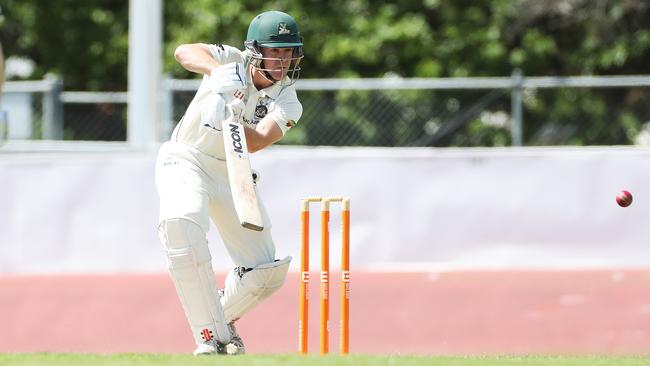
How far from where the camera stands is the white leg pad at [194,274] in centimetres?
703

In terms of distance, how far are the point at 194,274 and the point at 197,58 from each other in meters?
1.08

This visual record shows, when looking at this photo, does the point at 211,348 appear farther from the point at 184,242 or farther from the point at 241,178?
the point at 241,178

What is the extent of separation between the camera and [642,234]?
941 cm

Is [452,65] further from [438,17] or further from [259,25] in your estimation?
[259,25]

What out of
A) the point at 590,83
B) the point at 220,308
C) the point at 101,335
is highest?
the point at 590,83

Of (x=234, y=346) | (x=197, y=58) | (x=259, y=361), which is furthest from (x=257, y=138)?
(x=259, y=361)

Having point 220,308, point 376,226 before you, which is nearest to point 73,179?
point 376,226

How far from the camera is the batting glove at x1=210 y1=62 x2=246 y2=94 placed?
6949 mm

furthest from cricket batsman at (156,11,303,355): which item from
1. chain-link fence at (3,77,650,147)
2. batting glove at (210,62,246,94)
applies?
chain-link fence at (3,77,650,147)

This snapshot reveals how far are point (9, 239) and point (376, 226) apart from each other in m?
2.52

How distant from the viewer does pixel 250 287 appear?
24.8 feet

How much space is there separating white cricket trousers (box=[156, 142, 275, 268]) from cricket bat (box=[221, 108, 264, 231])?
30cm

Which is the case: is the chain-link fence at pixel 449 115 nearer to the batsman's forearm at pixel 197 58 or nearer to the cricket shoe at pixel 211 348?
the batsman's forearm at pixel 197 58

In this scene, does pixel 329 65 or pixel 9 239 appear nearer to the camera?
pixel 9 239
